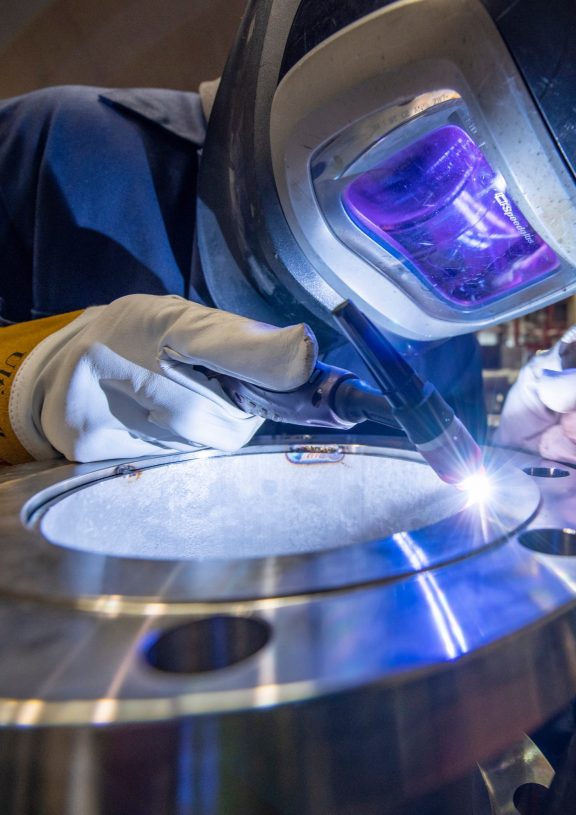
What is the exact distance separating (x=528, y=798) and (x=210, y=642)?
0.25 metres

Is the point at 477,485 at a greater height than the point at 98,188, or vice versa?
the point at 98,188

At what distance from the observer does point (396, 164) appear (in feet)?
1.86

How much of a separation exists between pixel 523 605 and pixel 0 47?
1574 mm

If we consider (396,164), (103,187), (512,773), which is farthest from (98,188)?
(512,773)

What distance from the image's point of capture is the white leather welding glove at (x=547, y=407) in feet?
2.37

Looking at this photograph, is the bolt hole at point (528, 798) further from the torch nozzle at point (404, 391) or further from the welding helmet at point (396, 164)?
the welding helmet at point (396, 164)

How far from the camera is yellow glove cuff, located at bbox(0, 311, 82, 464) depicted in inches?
27.9

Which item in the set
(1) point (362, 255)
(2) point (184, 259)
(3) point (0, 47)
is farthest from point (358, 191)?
(3) point (0, 47)

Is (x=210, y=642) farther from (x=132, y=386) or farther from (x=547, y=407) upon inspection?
(x=547, y=407)

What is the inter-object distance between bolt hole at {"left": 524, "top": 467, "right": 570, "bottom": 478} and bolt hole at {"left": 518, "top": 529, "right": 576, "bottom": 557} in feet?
0.56

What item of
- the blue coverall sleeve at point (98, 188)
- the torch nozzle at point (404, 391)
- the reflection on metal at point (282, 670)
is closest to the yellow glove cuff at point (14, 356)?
the blue coverall sleeve at point (98, 188)

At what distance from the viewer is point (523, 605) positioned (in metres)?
0.28

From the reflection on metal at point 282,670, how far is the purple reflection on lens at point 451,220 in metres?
0.31

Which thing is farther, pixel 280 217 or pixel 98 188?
pixel 98 188
